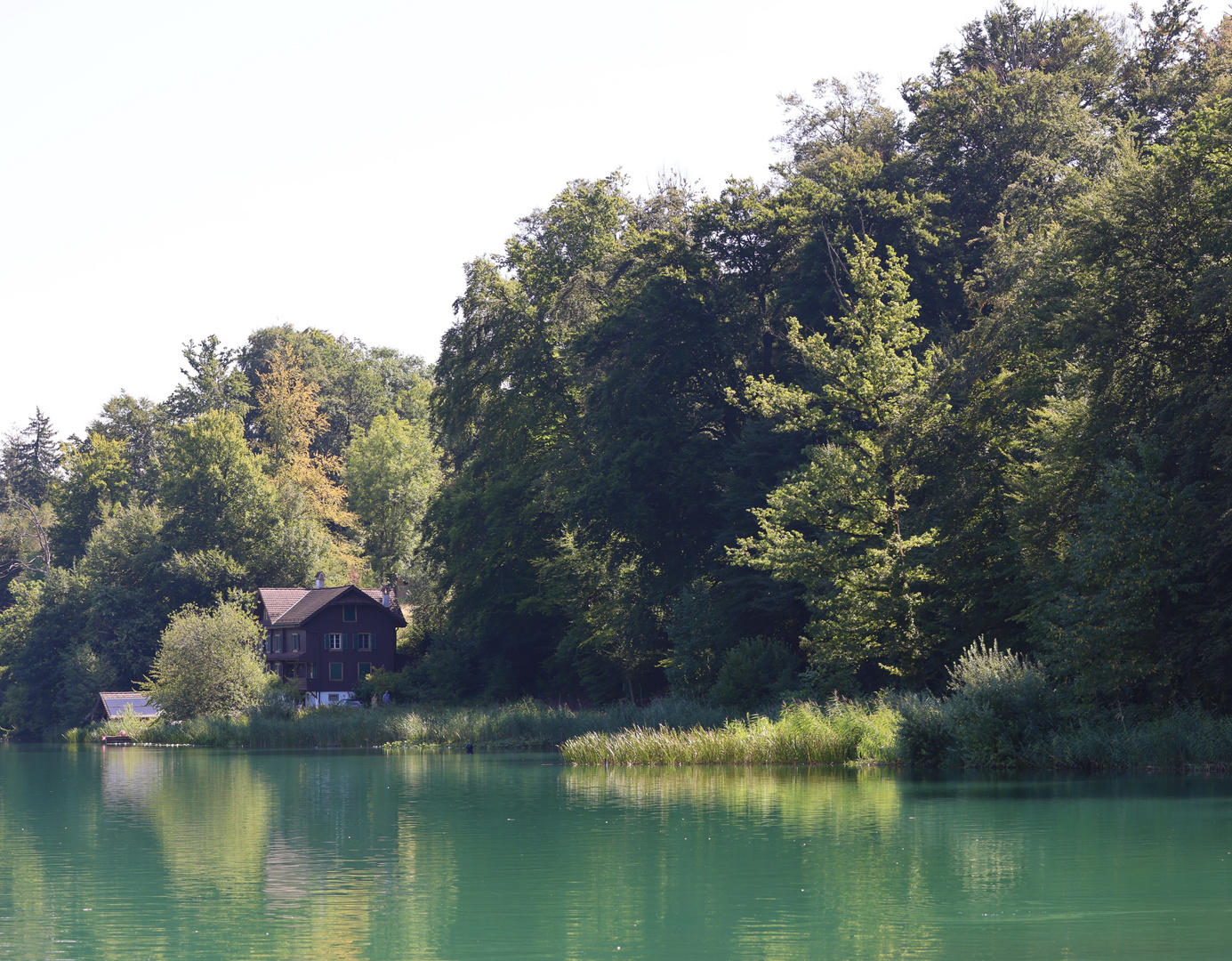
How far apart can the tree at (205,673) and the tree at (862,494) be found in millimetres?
37932

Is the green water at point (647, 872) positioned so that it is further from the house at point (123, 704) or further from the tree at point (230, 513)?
the tree at point (230, 513)

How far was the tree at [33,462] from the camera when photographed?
13325cm

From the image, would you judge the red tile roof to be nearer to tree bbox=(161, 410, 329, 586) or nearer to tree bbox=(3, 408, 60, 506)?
tree bbox=(161, 410, 329, 586)

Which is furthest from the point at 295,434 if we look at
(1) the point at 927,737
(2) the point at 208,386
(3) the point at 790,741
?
(1) the point at 927,737

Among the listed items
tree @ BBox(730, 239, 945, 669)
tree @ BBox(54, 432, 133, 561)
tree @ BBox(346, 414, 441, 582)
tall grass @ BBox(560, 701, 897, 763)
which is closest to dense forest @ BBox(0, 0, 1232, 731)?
tree @ BBox(730, 239, 945, 669)

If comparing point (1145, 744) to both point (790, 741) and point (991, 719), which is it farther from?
point (790, 741)

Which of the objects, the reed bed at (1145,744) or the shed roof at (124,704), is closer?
the reed bed at (1145,744)

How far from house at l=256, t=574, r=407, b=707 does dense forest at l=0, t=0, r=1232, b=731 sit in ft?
29.0

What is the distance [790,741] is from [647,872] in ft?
61.4

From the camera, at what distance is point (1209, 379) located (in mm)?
31781

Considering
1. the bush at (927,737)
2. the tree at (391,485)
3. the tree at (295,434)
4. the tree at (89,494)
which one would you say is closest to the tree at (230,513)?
the tree at (391,485)

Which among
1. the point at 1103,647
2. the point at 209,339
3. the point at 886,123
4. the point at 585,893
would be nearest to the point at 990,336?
the point at 1103,647

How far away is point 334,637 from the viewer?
3479 inches

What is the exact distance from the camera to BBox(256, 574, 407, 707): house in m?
88.1
